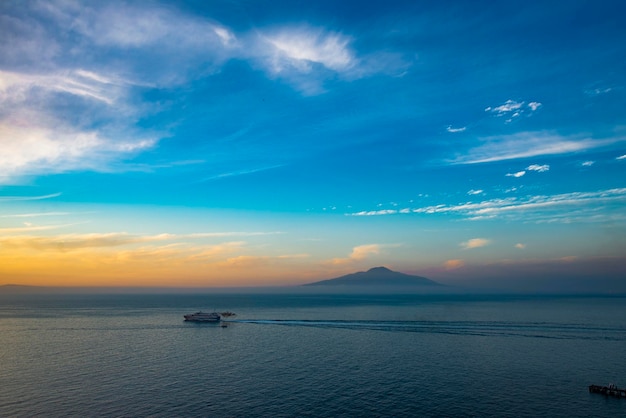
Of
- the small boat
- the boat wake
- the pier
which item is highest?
the small boat

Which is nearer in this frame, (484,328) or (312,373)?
(312,373)

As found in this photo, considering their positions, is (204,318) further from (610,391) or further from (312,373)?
(610,391)

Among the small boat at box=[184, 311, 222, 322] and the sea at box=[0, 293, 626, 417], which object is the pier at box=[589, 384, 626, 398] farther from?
the small boat at box=[184, 311, 222, 322]

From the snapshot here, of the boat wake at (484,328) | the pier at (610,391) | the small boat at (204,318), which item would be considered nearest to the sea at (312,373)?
the boat wake at (484,328)

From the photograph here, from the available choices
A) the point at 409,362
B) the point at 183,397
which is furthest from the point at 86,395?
the point at 409,362

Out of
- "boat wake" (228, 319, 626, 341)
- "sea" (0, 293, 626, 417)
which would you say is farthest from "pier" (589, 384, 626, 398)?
"boat wake" (228, 319, 626, 341)

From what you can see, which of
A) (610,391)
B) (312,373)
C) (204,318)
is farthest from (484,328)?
(204,318)

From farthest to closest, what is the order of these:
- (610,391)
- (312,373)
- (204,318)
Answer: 1. (204,318)
2. (312,373)
3. (610,391)
